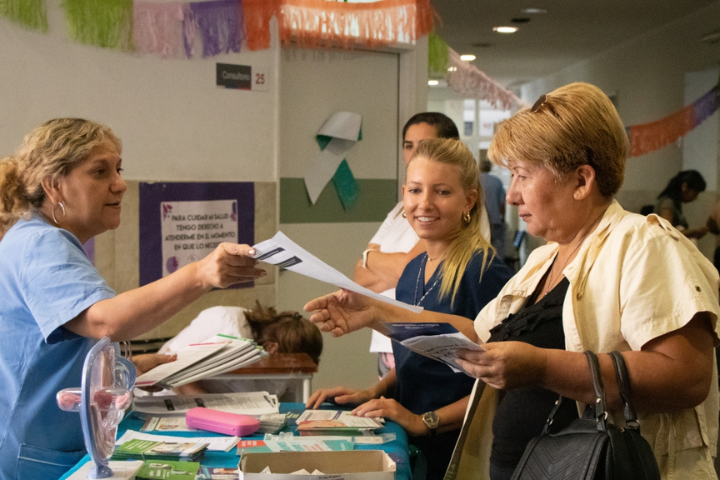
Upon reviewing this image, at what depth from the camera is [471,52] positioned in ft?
15.4

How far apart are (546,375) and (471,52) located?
386 cm

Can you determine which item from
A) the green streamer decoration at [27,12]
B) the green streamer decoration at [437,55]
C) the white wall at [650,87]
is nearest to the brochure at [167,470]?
the green streamer decoration at [27,12]

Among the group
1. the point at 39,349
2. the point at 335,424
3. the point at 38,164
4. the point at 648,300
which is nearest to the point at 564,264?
the point at 648,300

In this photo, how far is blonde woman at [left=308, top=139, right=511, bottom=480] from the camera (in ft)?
5.87

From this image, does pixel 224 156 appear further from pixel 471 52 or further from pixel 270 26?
pixel 471 52

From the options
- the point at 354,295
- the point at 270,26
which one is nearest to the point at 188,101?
the point at 270,26

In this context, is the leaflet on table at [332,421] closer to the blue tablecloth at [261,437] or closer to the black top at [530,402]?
the blue tablecloth at [261,437]

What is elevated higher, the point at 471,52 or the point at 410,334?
the point at 471,52

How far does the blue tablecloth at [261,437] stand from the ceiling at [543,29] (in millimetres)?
3385

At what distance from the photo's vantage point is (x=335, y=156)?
4059 mm

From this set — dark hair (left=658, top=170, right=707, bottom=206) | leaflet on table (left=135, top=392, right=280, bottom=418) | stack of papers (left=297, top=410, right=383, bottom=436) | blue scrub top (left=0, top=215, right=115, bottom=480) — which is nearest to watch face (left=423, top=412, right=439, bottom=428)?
stack of papers (left=297, top=410, right=383, bottom=436)

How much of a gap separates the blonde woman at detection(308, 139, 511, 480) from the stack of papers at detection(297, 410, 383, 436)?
41 millimetres

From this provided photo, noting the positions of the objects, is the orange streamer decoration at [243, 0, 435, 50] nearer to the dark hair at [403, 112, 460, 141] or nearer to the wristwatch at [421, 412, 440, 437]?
the dark hair at [403, 112, 460, 141]

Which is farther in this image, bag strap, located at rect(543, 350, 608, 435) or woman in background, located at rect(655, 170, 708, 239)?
woman in background, located at rect(655, 170, 708, 239)
